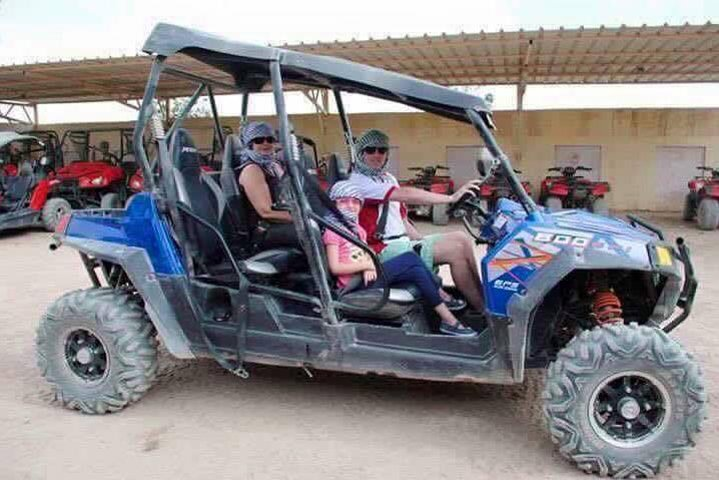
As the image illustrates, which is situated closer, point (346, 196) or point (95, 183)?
point (346, 196)

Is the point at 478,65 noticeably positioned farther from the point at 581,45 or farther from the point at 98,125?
the point at 98,125

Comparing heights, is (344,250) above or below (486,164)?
below

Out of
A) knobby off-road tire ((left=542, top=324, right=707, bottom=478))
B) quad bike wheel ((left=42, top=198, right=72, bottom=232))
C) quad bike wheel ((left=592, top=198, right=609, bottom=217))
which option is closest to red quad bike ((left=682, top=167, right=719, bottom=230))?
quad bike wheel ((left=592, top=198, right=609, bottom=217))

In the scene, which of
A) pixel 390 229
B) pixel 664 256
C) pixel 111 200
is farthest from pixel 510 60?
pixel 664 256

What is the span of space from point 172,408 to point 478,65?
36.8 feet

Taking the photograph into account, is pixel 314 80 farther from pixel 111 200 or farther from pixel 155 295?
pixel 111 200

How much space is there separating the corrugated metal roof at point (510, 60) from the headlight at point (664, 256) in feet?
26.1

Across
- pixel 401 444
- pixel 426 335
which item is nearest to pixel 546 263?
pixel 426 335

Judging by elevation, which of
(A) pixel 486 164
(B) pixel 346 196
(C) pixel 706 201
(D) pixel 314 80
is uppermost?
(D) pixel 314 80

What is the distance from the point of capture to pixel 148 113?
3.56 meters

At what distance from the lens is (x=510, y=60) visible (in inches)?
512

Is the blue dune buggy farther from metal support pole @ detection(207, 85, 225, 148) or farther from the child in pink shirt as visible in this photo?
metal support pole @ detection(207, 85, 225, 148)

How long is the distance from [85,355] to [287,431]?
129cm

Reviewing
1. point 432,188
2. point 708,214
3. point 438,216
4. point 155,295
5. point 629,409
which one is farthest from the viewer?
point 438,216
